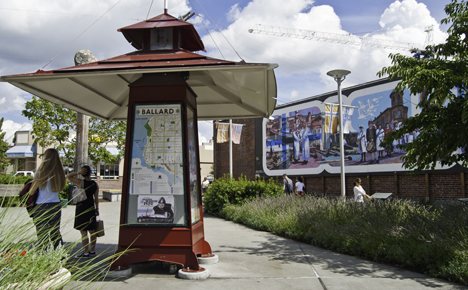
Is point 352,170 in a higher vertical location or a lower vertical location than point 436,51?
lower

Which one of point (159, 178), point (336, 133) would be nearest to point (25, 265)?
point (159, 178)

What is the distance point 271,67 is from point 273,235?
6179mm

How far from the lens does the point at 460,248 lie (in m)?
5.39

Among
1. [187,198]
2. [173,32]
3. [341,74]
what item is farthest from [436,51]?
[341,74]

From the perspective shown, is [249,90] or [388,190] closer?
[249,90]

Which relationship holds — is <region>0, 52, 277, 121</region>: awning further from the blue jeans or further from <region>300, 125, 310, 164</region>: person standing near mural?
<region>300, 125, 310, 164</region>: person standing near mural

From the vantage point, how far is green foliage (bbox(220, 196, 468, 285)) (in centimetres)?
554

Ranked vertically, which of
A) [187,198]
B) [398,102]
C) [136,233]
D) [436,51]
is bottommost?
[136,233]

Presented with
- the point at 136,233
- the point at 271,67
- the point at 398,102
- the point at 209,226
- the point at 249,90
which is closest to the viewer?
the point at 271,67

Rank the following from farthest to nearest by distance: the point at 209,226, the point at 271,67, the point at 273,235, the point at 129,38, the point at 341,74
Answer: the point at 341,74, the point at 209,226, the point at 273,235, the point at 129,38, the point at 271,67

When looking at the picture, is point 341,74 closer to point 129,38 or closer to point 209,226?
point 209,226

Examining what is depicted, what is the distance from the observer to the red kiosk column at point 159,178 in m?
5.49

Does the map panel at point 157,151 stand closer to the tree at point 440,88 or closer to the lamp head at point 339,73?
the tree at point 440,88

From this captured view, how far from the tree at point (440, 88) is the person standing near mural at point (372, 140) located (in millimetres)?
13274
